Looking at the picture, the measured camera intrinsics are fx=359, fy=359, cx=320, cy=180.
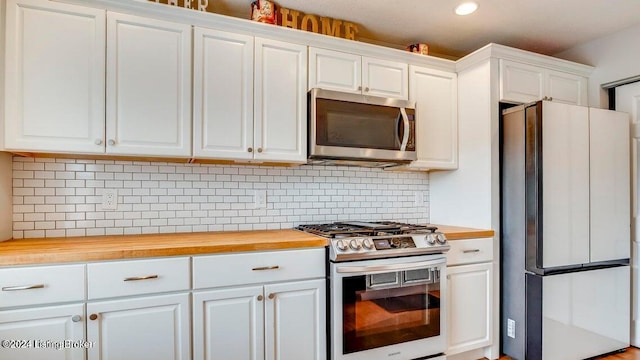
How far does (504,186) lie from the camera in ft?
8.42

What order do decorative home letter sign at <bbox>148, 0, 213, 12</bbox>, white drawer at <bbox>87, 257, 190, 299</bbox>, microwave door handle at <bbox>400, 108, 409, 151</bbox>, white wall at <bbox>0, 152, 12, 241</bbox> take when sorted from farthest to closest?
microwave door handle at <bbox>400, 108, 409, 151</bbox>
decorative home letter sign at <bbox>148, 0, 213, 12</bbox>
white wall at <bbox>0, 152, 12, 241</bbox>
white drawer at <bbox>87, 257, 190, 299</bbox>

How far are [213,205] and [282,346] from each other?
100 cm

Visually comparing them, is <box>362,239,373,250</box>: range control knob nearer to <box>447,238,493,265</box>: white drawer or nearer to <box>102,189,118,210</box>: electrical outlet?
<box>447,238,493,265</box>: white drawer

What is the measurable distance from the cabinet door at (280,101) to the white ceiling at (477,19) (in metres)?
0.38

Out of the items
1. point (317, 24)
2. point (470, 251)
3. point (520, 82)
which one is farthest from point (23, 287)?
point (520, 82)

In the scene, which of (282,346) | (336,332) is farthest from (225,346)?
(336,332)

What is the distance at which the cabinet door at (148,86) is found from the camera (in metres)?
1.90

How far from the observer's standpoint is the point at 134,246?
171cm

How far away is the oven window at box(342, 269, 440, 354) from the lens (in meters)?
2.02

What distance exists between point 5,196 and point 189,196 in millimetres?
924

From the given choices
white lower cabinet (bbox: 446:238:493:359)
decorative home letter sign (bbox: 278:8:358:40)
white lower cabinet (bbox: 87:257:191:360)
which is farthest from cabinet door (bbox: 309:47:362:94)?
white lower cabinet (bbox: 87:257:191:360)

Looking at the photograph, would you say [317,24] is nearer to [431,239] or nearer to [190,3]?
[190,3]

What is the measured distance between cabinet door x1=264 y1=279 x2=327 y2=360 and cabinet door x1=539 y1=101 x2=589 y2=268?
1.48 meters

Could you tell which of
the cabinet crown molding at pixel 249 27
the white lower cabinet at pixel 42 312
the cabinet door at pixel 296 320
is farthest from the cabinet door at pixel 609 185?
the white lower cabinet at pixel 42 312
